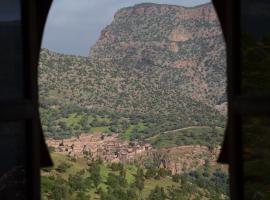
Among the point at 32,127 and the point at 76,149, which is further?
the point at 76,149

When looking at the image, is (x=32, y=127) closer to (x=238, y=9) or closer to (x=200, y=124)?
(x=238, y=9)

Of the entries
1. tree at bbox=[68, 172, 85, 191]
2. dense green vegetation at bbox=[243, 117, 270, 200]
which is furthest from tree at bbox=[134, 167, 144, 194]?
dense green vegetation at bbox=[243, 117, 270, 200]

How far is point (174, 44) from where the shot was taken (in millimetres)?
50031

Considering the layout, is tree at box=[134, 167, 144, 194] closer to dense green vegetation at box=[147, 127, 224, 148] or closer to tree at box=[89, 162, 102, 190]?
tree at box=[89, 162, 102, 190]

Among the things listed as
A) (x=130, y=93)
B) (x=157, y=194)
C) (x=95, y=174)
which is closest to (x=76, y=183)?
(x=95, y=174)

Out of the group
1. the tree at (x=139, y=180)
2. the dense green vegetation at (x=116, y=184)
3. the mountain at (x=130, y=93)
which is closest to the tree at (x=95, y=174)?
the dense green vegetation at (x=116, y=184)

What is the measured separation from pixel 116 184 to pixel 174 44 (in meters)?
26.7

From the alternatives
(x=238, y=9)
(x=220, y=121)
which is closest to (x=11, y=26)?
(x=238, y=9)

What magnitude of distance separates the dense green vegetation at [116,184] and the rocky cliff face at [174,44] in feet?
53.2

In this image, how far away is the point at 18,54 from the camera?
1.53 meters

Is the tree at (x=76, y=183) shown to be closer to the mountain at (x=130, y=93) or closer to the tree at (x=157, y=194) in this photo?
the tree at (x=157, y=194)

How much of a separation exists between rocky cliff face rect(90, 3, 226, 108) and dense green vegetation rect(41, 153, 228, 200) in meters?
16.2

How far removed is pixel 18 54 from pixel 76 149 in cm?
3087

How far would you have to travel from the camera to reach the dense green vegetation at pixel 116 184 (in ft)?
72.9
